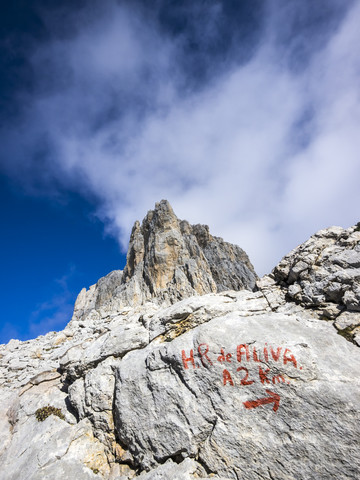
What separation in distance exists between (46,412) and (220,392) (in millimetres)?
9744

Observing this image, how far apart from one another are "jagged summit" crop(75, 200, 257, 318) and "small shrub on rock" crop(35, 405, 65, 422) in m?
36.7

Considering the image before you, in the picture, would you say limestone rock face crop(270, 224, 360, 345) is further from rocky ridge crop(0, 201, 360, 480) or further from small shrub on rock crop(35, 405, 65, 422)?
small shrub on rock crop(35, 405, 65, 422)

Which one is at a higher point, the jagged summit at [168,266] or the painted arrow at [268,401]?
the jagged summit at [168,266]

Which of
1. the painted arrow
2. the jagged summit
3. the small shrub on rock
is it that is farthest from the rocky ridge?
the jagged summit

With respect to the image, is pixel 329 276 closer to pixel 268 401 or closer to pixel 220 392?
pixel 268 401

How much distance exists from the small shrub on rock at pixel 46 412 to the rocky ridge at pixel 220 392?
0.88ft

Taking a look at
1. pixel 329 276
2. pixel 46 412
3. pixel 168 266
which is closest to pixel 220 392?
pixel 329 276

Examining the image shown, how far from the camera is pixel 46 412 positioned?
11414 mm

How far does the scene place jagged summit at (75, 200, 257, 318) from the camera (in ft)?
184

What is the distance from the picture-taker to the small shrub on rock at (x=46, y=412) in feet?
36.6

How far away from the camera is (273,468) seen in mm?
6465

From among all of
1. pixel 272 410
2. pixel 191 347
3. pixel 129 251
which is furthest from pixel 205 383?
pixel 129 251

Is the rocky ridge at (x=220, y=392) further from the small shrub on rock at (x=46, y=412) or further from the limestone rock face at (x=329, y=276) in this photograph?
the small shrub on rock at (x=46, y=412)

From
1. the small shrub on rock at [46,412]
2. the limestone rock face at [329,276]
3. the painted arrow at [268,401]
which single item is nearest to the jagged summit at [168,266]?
the small shrub on rock at [46,412]
